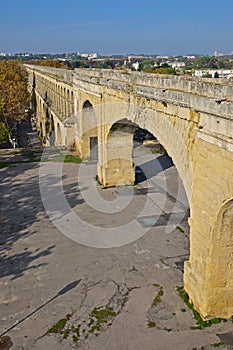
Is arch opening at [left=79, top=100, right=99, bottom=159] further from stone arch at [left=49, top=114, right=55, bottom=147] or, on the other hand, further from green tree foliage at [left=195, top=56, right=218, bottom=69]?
green tree foliage at [left=195, top=56, right=218, bottom=69]

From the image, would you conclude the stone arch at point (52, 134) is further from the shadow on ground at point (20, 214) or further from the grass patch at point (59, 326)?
the grass patch at point (59, 326)

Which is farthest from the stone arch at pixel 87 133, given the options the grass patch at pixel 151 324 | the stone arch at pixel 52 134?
the grass patch at pixel 151 324

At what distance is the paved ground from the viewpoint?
9.18 m

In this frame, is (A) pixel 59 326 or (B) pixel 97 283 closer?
(A) pixel 59 326

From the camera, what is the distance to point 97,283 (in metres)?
11.4

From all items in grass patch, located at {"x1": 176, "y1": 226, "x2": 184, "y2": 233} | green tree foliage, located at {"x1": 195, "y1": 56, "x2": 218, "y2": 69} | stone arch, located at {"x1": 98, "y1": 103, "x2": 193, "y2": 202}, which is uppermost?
green tree foliage, located at {"x1": 195, "y1": 56, "x2": 218, "y2": 69}

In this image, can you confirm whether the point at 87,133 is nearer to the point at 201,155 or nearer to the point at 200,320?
the point at 201,155

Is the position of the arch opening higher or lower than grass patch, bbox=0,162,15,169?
higher

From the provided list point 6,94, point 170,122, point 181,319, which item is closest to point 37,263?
point 181,319

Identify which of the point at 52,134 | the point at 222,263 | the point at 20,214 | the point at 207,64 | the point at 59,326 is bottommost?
the point at 59,326

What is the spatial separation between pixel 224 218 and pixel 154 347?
3438 mm

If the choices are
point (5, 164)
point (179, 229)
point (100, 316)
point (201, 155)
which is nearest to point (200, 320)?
point (100, 316)

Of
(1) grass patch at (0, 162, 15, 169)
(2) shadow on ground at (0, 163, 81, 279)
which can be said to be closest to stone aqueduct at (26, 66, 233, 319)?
(2) shadow on ground at (0, 163, 81, 279)

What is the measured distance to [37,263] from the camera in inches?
494
